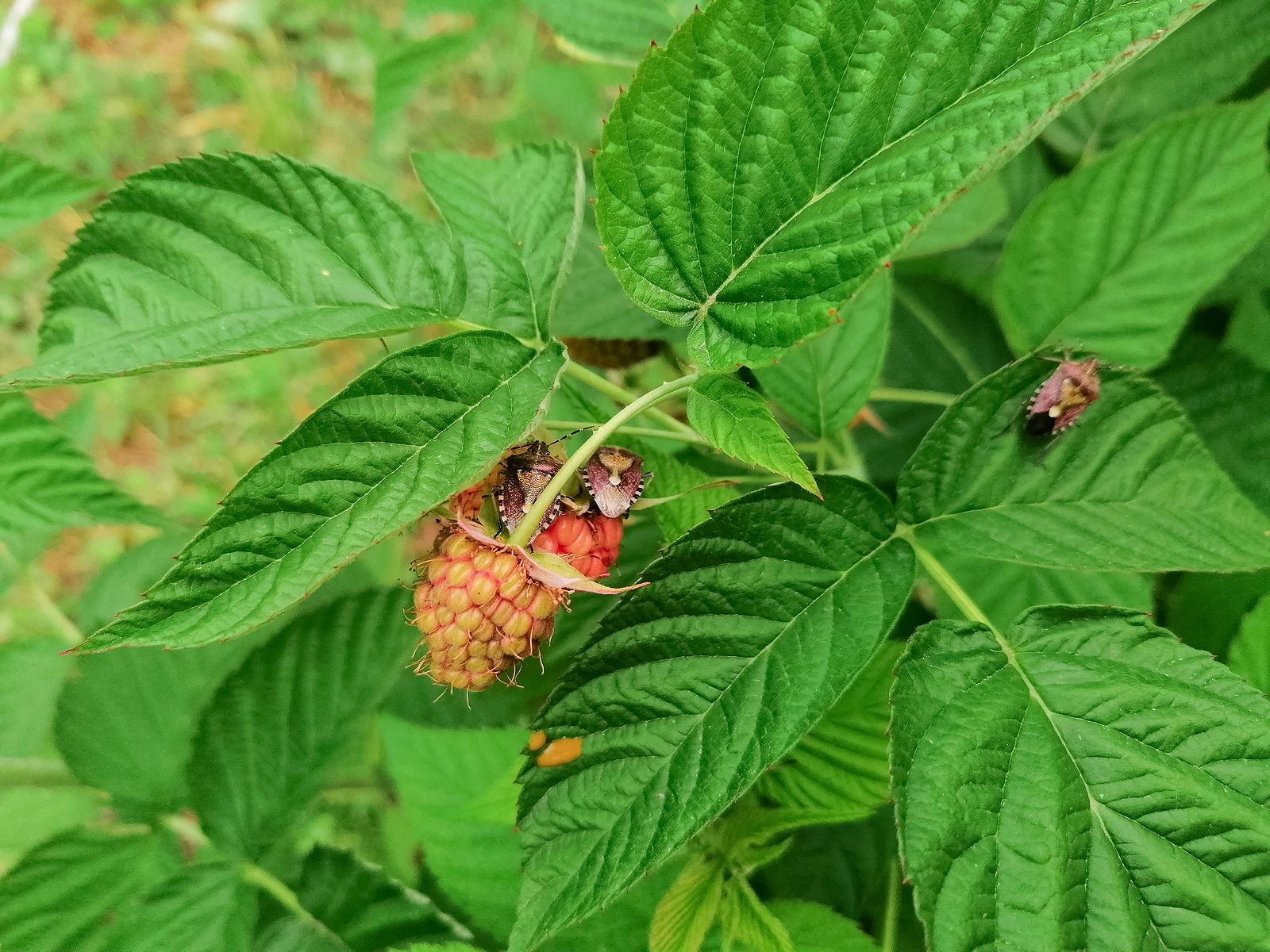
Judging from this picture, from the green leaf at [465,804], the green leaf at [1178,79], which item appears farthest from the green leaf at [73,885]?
the green leaf at [1178,79]

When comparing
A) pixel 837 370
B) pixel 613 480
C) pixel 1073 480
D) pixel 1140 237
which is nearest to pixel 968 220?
pixel 1140 237

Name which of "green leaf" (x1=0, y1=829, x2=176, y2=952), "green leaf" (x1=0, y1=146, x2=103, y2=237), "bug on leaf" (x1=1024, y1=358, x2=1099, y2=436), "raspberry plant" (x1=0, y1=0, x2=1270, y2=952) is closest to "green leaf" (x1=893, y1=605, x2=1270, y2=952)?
"raspberry plant" (x1=0, y1=0, x2=1270, y2=952)

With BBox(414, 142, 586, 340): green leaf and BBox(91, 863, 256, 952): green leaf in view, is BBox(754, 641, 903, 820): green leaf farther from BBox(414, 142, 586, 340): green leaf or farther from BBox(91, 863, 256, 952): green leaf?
BBox(91, 863, 256, 952): green leaf

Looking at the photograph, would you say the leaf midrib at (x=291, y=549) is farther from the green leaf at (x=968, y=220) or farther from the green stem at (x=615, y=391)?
the green leaf at (x=968, y=220)

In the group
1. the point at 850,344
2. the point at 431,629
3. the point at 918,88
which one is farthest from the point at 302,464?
the point at 850,344

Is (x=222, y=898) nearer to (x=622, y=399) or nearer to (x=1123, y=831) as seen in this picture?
(x=622, y=399)

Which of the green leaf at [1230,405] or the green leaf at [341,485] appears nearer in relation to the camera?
the green leaf at [341,485]
